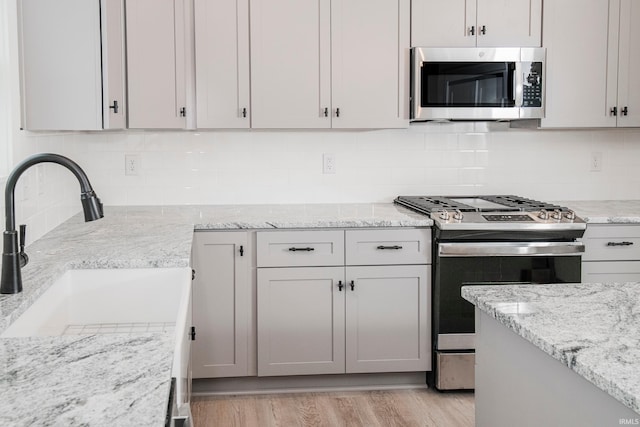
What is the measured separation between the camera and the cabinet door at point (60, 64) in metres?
3.20

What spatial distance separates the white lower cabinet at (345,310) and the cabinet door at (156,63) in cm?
79

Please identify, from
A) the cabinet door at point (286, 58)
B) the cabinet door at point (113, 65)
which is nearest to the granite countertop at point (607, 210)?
the cabinet door at point (286, 58)

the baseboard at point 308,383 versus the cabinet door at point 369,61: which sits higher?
the cabinet door at point 369,61

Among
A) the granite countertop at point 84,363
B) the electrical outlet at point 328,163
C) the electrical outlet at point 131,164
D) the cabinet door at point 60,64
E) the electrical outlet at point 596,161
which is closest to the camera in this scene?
the granite countertop at point 84,363

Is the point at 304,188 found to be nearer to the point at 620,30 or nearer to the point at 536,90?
the point at 536,90

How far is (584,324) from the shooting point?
5.96ft

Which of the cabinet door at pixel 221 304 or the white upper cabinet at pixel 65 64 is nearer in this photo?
the white upper cabinet at pixel 65 64

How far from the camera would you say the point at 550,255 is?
379cm

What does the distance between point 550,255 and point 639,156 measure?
4.18 feet

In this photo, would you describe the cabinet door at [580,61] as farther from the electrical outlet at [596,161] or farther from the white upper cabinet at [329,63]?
the white upper cabinet at [329,63]

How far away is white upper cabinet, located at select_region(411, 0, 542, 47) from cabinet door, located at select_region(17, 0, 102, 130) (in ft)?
5.33

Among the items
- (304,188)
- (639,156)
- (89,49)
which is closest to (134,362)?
(89,49)

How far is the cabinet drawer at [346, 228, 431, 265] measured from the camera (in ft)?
12.5

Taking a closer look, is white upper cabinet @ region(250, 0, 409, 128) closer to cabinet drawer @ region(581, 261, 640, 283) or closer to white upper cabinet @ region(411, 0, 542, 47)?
white upper cabinet @ region(411, 0, 542, 47)
